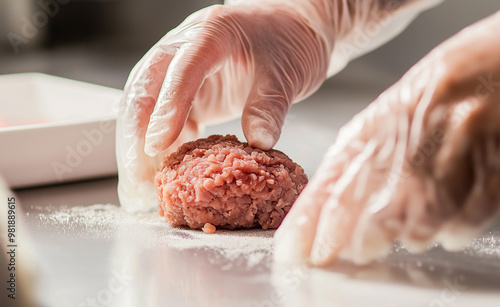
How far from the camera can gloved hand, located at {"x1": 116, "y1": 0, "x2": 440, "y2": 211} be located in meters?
1.46

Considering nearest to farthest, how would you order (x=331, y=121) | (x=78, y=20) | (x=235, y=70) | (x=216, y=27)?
(x=216, y=27) < (x=235, y=70) < (x=331, y=121) < (x=78, y=20)

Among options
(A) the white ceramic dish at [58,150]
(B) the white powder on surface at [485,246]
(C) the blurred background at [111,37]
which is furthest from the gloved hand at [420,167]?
(C) the blurred background at [111,37]

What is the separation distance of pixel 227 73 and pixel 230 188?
0.58m

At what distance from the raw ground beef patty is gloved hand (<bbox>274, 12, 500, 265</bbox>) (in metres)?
0.24

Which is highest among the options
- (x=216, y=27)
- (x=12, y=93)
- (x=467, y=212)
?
(x=216, y=27)

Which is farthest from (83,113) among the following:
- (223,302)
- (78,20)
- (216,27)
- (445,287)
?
(78,20)

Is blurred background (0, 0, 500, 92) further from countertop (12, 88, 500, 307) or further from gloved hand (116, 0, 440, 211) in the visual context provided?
countertop (12, 88, 500, 307)

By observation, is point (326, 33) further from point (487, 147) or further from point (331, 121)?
point (487, 147)

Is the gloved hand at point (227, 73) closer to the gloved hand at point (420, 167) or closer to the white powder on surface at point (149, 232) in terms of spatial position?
the white powder on surface at point (149, 232)

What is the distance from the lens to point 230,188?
1.36 m

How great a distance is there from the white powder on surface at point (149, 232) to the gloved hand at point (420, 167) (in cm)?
17

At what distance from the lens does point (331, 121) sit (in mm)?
2678

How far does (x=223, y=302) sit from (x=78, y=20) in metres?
3.73

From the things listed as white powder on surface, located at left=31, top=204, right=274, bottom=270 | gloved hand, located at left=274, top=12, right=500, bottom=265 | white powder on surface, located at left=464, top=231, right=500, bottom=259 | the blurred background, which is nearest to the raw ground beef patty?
white powder on surface, located at left=31, top=204, right=274, bottom=270
